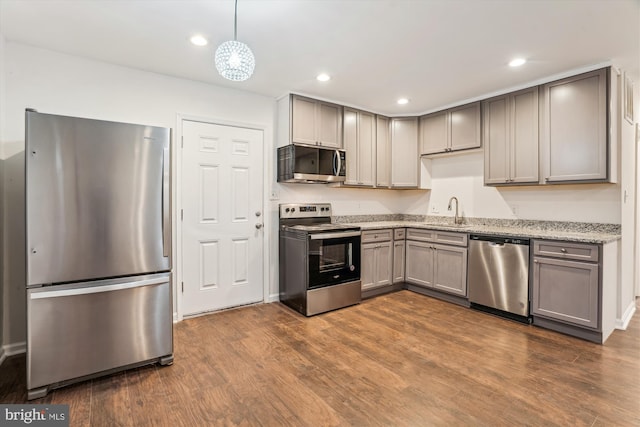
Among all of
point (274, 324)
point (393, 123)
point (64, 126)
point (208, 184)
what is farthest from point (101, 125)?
point (393, 123)

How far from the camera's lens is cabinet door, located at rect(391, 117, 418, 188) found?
4801mm

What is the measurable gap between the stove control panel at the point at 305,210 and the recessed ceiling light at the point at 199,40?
195cm

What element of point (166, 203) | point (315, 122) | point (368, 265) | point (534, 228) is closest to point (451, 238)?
point (534, 228)

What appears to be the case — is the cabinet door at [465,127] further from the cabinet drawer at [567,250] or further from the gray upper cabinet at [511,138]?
the cabinet drawer at [567,250]

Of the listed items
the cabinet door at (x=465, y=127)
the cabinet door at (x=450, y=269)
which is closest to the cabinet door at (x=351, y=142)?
the cabinet door at (x=465, y=127)

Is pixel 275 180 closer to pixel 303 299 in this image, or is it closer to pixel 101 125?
pixel 303 299

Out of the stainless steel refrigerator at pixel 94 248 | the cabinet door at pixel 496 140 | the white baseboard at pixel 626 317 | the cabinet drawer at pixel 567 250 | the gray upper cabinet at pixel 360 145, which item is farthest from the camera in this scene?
the gray upper cabinet at pixel 360 145

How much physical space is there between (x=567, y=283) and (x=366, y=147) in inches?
110

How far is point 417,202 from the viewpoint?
5.15m

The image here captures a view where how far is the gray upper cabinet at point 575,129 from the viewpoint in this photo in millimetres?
2986

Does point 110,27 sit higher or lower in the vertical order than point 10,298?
higher

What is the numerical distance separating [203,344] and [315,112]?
287 centimetres

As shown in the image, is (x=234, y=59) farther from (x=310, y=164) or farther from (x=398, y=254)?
(x=398, y=254)

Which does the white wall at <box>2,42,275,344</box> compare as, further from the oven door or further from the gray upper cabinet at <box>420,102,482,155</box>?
the gray upper cabinet at <box>420,102,482,155</box>
